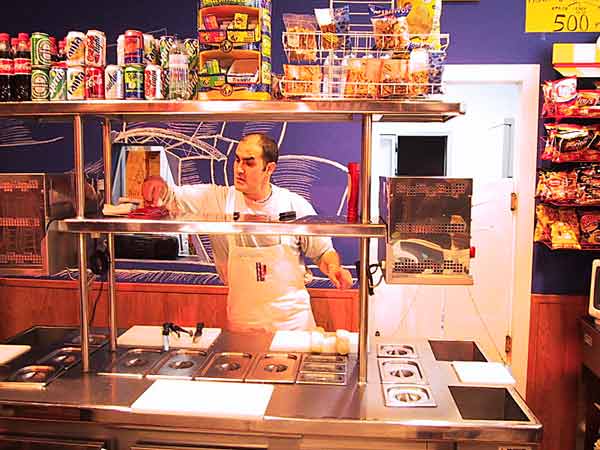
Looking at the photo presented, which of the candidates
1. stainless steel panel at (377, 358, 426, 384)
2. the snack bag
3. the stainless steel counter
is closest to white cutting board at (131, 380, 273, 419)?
the stainless steel counter

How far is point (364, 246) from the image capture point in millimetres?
2254

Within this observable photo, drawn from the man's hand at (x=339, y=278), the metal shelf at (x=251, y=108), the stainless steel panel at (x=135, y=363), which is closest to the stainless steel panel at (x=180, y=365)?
the stainless steel panel at (x=135, y=363)

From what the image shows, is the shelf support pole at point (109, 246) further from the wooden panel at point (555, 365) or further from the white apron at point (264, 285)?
the wooden panel at point (555, 365)

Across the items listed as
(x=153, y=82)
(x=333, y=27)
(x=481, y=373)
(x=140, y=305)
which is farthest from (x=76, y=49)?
(x=140, y=305)

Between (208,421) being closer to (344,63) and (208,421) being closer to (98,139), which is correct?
(344,63)

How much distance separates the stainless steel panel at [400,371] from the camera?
2.30m

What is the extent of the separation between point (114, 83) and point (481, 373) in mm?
1743

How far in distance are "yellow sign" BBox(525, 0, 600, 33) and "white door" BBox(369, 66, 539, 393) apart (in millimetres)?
251

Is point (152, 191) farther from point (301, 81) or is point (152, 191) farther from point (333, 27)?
point (333, 27)

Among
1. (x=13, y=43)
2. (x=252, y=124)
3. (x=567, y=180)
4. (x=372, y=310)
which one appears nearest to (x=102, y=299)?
(x=252, y=124)

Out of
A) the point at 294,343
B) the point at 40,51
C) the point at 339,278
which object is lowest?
the point at 294,343

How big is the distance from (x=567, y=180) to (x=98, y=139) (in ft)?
9.21

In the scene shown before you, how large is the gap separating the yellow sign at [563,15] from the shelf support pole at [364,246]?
1.87m

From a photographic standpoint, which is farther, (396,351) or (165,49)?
(396,351)
